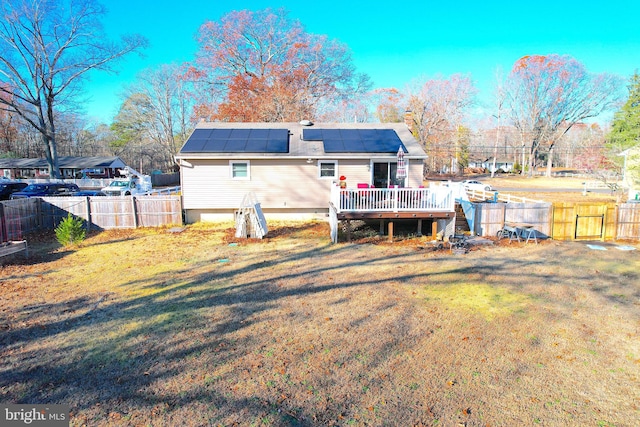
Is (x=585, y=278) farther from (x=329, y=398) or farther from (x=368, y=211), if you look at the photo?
(x=329, y=398)

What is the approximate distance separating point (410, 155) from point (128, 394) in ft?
42.9

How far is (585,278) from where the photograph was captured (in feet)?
26.8

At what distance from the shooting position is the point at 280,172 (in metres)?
15.1

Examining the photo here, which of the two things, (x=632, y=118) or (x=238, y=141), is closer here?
(x=238, y=141)

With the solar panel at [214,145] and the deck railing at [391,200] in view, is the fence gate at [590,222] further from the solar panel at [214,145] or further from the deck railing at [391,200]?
the solar panel at [214,145]

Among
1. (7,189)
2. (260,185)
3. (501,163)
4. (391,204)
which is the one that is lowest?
(391,204)

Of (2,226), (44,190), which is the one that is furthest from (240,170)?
(44,190)

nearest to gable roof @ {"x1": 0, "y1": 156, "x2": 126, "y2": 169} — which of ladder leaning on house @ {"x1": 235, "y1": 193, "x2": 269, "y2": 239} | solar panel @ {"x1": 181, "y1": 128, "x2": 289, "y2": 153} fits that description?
solar panel @ {"x1": 181, "y1": 128, "x2": 289, "y2": 153}

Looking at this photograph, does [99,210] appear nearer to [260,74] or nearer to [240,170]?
[240,170]

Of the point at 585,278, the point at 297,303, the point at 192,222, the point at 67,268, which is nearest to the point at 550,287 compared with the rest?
the point at 585,278

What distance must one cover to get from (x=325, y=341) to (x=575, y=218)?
1119 cm

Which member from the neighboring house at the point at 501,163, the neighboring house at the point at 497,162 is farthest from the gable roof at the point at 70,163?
the neighboring house at the point at 501,163

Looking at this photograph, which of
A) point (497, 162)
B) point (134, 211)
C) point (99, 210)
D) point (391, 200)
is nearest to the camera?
point (391, 200)

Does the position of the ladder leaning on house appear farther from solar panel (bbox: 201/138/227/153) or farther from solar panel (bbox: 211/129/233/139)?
solar panel (bbox: 211/129/233/139)
